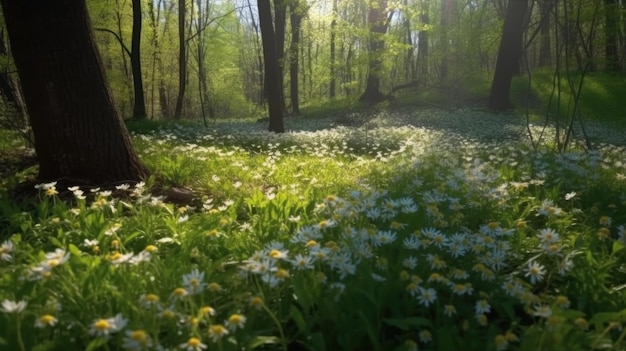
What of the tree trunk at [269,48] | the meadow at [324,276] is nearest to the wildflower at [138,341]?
the meadow at [324,276]

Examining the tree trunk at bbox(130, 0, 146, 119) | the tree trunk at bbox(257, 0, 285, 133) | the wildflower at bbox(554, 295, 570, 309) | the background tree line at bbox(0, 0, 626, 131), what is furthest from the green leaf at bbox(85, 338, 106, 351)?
the tree trunk at bbox(130, 0, 146, 119)

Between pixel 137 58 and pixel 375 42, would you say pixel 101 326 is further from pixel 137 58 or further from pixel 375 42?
pixel 375 42

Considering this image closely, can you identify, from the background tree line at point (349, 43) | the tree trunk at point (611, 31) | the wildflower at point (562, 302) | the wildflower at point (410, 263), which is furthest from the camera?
the tree trunk at point (611, 31)

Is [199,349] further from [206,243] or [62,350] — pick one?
[206,243]

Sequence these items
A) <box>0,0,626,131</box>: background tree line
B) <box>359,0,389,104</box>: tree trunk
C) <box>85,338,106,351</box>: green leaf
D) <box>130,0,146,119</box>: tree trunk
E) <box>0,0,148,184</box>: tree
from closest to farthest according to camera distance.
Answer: <box>85,338,106,351</box>: green leaf
<box>0,0,148,184</box>: tree
<box>0,0,626,131</box>: background tree line
<box>130,0,146,119</box>: tree trunk
<box>359,0,389,104</box>: tree trunk

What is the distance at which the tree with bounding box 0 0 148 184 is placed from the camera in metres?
3.40

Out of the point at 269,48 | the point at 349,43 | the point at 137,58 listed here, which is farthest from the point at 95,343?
the point at 349,43

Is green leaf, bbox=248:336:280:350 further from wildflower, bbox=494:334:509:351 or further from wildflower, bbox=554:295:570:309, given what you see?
wildflower, bbox=554:295:570:309

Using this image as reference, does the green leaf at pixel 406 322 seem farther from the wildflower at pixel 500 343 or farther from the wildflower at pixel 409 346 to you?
the wildflower at pixel 500 343

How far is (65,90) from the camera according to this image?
3.49 meters

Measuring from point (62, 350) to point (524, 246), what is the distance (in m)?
2.39

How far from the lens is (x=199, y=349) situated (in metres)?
1.29

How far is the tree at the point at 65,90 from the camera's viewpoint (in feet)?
11.2

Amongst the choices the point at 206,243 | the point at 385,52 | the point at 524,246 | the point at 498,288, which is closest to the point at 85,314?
the point at 206,243
